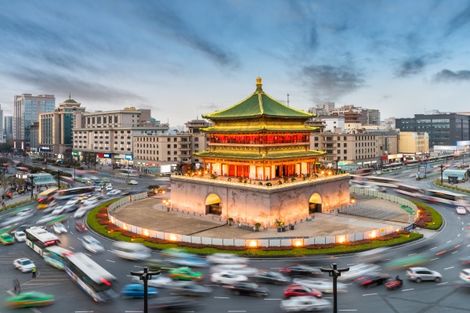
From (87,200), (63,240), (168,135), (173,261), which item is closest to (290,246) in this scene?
(173,261)

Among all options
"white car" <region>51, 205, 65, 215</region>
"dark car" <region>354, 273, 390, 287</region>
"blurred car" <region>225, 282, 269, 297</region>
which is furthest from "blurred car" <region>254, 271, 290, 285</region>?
"white car" <region>51, 205, 65, 215</region>

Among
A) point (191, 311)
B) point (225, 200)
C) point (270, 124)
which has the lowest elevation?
point (191, 311)

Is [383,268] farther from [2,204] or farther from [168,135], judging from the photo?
[168,135]

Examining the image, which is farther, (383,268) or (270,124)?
(270,124)

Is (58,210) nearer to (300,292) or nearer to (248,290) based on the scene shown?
(248,290)

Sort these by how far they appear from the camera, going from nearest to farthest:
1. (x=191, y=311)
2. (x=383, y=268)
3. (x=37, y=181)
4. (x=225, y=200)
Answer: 1. (x=191, y=311)
2. (x=383, y=268)
3. (x=225, y=200)
4. (x=37, y=181)

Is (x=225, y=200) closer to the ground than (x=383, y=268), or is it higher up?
higher up

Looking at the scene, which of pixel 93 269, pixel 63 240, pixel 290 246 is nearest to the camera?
pixel 93 269

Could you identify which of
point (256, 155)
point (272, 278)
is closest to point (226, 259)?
point (272, 278)

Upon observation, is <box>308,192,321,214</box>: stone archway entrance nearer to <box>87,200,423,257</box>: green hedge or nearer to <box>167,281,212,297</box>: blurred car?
<box>87,200,423,257</box>: green hedge
